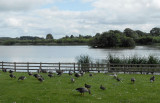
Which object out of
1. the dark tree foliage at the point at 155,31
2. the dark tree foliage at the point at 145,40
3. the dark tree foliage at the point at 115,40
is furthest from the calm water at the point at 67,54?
the dark tree foliage at the point at 155,31

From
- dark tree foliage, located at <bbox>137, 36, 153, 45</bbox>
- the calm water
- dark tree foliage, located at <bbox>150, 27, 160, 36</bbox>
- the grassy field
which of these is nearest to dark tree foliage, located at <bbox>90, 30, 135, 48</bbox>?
the calm water

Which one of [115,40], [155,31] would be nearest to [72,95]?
[115,40]

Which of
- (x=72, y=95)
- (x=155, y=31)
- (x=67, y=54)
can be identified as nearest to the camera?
(x=72, y=95)

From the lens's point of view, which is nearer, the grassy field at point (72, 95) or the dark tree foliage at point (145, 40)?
the grassy field at point (72, 95)

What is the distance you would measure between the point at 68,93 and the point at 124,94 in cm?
350

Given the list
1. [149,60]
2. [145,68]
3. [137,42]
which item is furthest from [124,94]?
[137,42]

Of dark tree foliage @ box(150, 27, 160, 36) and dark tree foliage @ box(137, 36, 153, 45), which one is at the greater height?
dark tree foliage @ box(150, 27, 160, 36)

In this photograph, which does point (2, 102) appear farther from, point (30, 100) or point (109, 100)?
point (109, 100)

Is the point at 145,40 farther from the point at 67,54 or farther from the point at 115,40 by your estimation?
the point at 67,54

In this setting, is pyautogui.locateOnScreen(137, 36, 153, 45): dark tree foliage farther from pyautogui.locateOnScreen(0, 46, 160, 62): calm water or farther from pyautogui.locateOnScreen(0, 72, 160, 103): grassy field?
pyautogui.locateOnScreen(0, 72, 160, 103): grassy field

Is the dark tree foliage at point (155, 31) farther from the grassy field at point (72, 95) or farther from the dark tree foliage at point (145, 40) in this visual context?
the grassy field at point (72, 95)

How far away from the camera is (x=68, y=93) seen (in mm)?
13180

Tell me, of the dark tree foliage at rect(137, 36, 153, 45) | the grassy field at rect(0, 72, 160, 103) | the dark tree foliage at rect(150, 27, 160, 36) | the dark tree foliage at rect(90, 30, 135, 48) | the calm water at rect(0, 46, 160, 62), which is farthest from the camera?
the dark tree foliage at rect(150, 27, 160, 36)

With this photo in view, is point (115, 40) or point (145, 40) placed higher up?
point (145, 40)
